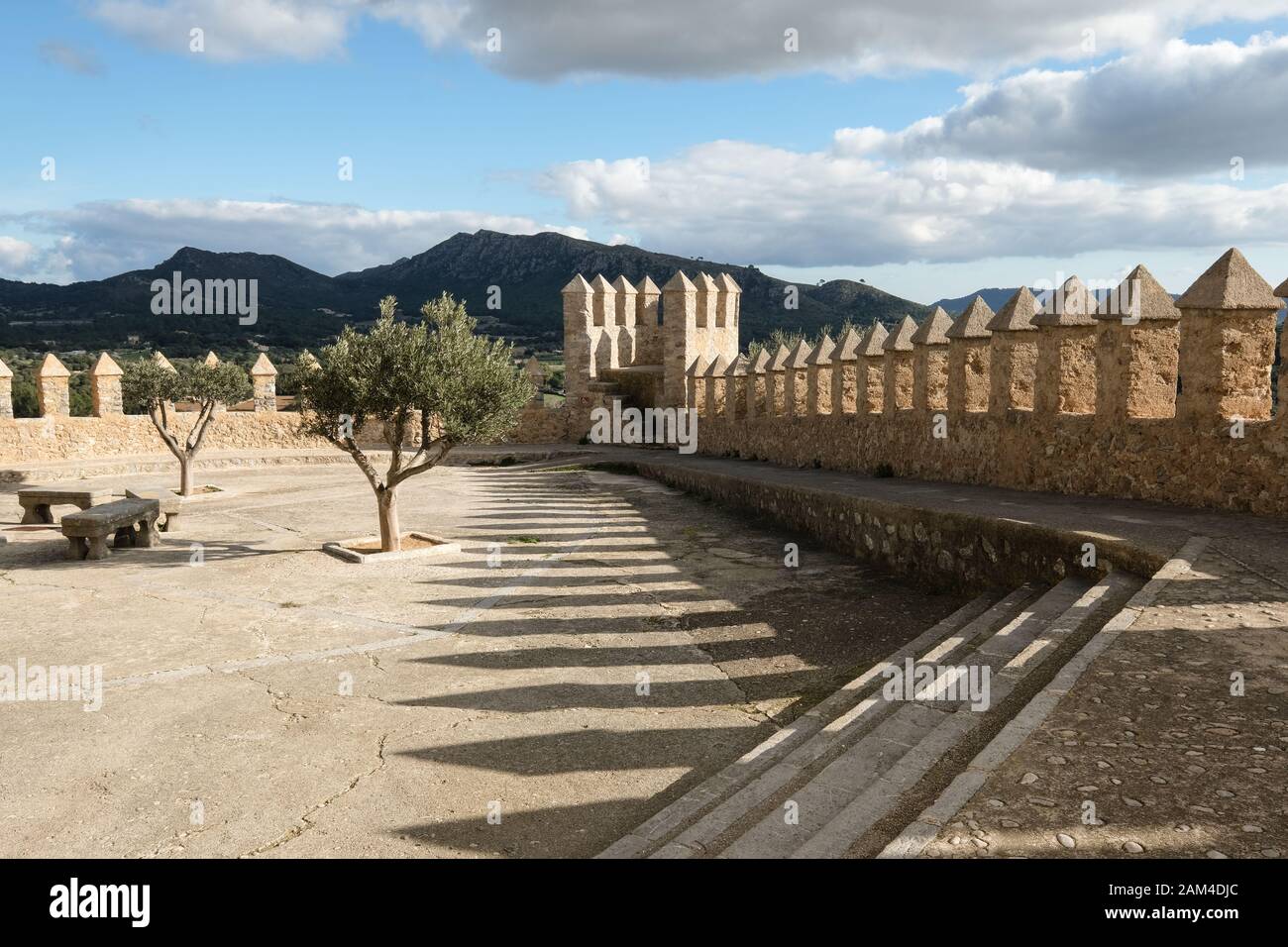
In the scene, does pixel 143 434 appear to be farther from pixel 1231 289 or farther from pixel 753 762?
pixel 1231 289

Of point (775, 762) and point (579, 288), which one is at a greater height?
point (579, 288)

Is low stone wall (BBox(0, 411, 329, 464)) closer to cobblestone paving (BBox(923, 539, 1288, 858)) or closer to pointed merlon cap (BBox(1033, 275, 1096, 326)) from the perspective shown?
pointed merlon cap (BBox(1033, 275, 1096, 326))

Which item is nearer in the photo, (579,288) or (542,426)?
(579,288)

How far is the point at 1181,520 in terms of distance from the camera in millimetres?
8086

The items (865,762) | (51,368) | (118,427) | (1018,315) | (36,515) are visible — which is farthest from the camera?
(118,427)

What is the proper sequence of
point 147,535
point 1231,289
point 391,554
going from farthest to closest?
point 147,535, point 391,554, point 1231,289

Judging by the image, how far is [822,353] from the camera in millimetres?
18266

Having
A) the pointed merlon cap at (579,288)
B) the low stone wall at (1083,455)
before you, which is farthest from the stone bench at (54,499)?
the pointed merlon cap at (579,288)

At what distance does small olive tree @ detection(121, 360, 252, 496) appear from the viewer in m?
20.2

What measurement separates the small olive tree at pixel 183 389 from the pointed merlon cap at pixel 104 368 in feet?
22.3

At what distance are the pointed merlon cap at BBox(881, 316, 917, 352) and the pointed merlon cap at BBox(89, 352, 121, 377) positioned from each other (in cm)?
2381

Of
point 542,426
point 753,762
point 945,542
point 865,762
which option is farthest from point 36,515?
point 542,426

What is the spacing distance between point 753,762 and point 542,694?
2060 mm

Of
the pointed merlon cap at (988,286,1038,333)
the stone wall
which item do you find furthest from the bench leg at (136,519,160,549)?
the pointed merlon cap at (988,286,1038,333)
